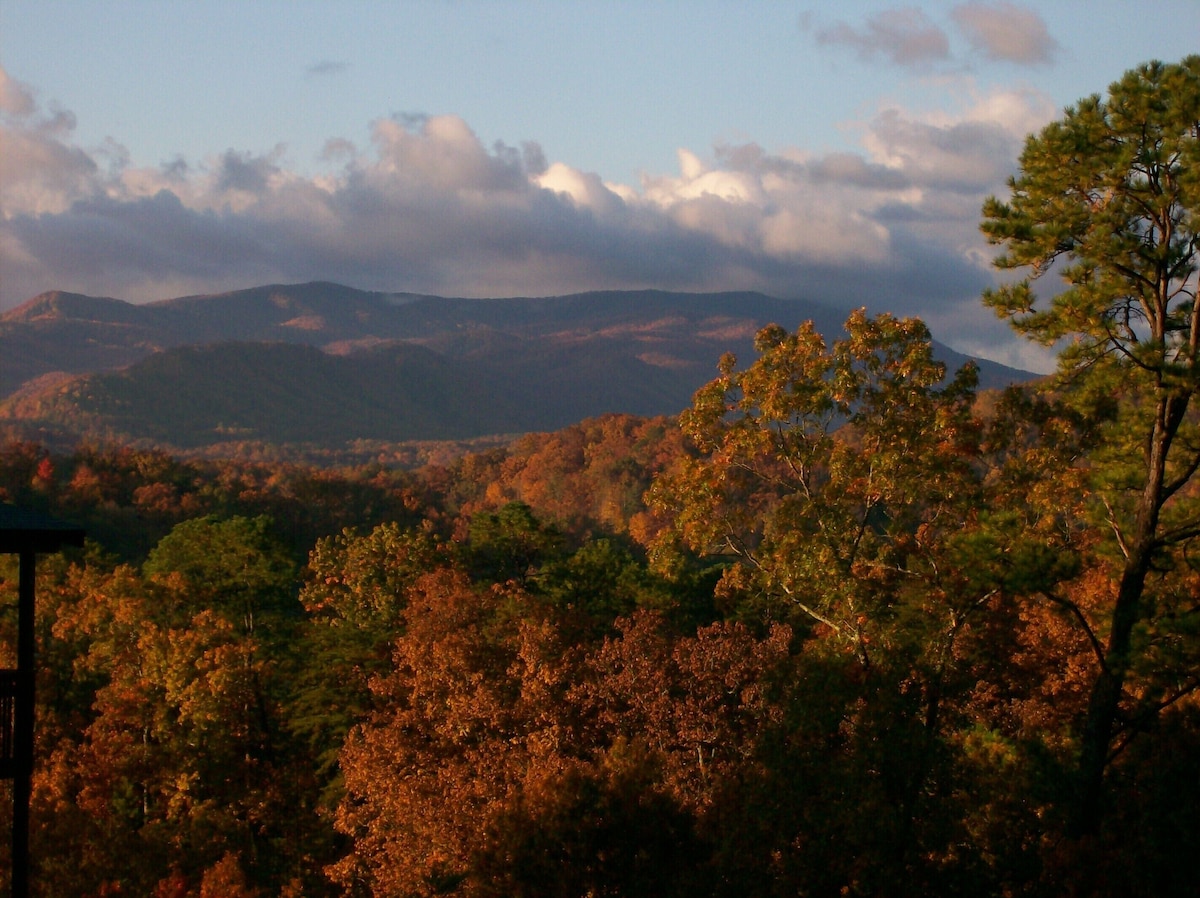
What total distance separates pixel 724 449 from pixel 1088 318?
25.4 ft

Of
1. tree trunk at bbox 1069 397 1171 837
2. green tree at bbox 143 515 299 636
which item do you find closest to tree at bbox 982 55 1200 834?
tree trunk at bbox 1069 397 1171 837

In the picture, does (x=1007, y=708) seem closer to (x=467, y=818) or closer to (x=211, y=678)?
(x=467, y=818)

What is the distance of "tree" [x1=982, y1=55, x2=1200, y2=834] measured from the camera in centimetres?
1477

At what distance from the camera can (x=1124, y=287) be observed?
1507 centimetres

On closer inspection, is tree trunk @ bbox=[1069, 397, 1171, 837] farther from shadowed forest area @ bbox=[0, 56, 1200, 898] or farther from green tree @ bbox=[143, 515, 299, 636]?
green tree @ bbox=[143, 515, 299, 636]

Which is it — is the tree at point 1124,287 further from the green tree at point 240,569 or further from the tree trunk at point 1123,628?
the green tree at point 240,569

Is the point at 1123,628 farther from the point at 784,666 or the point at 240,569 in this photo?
the point at 240,569

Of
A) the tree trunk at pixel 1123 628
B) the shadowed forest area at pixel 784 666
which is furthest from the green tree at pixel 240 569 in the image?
the tree trunk at pixel 1123 628

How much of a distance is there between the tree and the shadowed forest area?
5 cm

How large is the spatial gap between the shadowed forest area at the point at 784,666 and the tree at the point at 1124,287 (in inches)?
2.0

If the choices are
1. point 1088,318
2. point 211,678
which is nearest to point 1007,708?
point 1088,318

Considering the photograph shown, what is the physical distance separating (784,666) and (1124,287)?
253 inches

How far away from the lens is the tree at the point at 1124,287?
14766 millimetres

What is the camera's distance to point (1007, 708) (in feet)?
68.9
